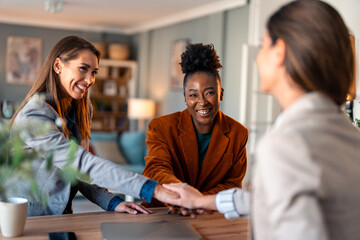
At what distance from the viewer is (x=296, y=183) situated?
0.83 m

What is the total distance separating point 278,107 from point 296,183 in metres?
4.34

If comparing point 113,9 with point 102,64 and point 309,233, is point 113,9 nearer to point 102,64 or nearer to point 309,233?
point 102,64

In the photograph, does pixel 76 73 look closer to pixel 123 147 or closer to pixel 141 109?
pixel 123 147

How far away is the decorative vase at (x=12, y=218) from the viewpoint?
133cm

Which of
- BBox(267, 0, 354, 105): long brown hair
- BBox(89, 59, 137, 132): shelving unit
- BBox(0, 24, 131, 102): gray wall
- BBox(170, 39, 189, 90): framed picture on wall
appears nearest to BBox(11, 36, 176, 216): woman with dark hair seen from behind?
BBox(267, 0, 354, 105): long brown hair

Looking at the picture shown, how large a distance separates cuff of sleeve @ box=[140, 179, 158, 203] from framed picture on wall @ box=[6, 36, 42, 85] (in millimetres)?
7764

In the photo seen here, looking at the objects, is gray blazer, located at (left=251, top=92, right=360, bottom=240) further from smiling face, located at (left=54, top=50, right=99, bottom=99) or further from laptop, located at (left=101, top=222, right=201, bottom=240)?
smiling face, located at (left=54, top=50, right=99, bottom=99)

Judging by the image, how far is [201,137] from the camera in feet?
7.40

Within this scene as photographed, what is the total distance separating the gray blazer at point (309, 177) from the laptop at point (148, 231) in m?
0.53

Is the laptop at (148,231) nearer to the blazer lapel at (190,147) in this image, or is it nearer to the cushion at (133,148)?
the blazer lapel at (190,147)

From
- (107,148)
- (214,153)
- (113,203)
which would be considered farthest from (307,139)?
(107,148)

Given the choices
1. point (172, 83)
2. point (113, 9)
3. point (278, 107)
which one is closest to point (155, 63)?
point (172, 83)

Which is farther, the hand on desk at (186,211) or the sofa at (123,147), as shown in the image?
the sofa at (123,147)

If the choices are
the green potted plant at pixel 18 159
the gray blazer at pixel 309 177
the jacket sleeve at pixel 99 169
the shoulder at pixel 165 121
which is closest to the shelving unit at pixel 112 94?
the shoulder at pixel 165 121
